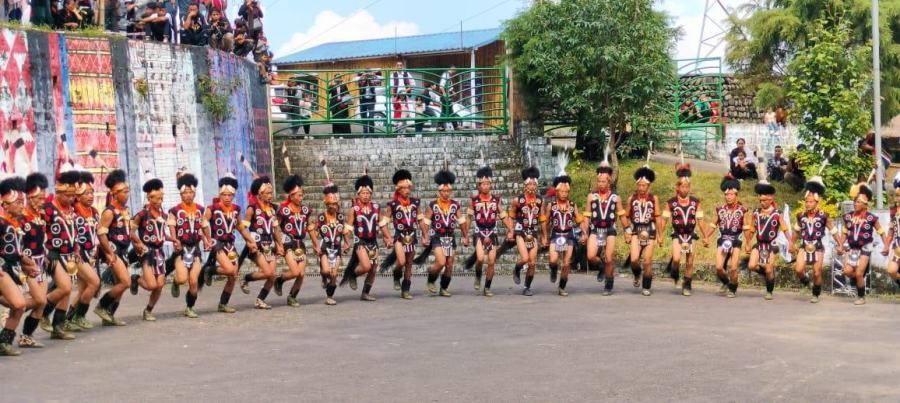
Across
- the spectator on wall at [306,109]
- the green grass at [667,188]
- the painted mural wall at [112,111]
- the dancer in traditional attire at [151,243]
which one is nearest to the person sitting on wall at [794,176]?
the green grass at [667,188]

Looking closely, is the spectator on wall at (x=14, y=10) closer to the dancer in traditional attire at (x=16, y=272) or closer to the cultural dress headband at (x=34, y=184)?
the cultural dress headband at (x=34, y=184)

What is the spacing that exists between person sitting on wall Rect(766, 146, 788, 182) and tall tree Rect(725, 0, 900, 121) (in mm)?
1735

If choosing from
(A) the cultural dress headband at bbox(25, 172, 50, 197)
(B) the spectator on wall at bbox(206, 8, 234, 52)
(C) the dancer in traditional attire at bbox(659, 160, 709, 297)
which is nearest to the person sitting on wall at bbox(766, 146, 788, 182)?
(C) the dancer in traditional attire at bbox(659, 160, 709, 297)

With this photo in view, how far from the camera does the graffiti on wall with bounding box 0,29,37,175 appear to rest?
17.9 metres

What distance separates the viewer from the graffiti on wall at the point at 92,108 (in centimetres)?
1919

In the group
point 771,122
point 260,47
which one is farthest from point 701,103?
point 260,47

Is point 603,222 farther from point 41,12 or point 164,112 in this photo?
point 41,12

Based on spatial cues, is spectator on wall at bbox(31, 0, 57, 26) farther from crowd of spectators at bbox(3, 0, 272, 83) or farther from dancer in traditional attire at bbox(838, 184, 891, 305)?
dancer in traditional attire at bbox(838, 184, 891, 305)

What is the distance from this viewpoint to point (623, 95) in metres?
24.2

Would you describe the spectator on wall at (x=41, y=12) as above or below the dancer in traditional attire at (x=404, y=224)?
above

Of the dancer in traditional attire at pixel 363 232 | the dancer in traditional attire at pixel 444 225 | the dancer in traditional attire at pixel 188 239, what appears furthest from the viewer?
the dancer in traditional attire at pixel 444 225

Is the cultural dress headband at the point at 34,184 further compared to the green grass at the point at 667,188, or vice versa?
the green grass at the point at 667,188

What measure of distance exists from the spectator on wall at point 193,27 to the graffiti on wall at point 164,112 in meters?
0.65

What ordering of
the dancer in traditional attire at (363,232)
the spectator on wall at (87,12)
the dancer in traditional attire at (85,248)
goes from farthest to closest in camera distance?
the spectator on wall at (87,12)
the dancer in traditional attire at (363,232)
the dancer in traditional attire at (85,248)
